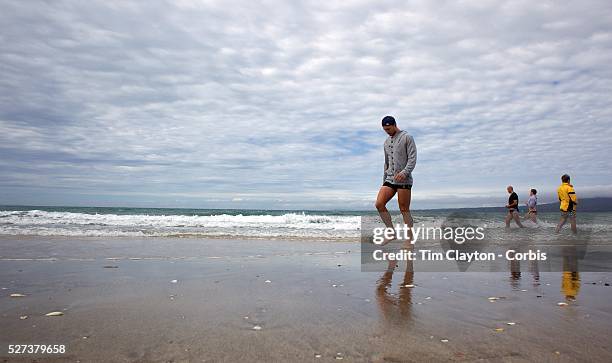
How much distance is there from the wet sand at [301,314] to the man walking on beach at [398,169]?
6.49 feet

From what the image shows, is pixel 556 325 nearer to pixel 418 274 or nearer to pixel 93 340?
pixel 418 274

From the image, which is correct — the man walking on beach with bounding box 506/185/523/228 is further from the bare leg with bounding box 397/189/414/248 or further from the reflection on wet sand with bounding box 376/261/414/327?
the reflection on wet sand with bounding box 376/261/414/327

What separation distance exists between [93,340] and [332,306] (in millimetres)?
1580

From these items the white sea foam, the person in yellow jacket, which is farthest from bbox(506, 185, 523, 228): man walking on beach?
the white sea foam

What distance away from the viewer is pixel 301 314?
9.04ft

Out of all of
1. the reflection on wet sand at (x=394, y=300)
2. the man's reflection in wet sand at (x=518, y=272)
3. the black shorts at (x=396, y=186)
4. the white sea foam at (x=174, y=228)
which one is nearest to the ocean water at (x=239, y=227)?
the white sea foam at (x=174, y=228)

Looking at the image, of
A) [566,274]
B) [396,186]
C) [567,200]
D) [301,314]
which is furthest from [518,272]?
[567,200]

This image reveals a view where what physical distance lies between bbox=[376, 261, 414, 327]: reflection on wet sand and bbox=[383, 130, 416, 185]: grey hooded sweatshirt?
2194 mm

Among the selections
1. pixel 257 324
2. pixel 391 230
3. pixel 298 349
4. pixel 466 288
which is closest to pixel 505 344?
pixel 298 349

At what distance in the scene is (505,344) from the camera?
211cm

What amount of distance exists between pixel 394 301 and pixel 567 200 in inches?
511

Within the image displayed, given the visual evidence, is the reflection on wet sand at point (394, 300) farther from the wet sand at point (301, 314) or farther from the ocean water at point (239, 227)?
the ocean water at point (239, 227)

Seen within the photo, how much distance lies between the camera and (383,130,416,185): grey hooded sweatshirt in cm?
643

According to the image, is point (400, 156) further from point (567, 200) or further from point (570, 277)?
point (567, 200)
